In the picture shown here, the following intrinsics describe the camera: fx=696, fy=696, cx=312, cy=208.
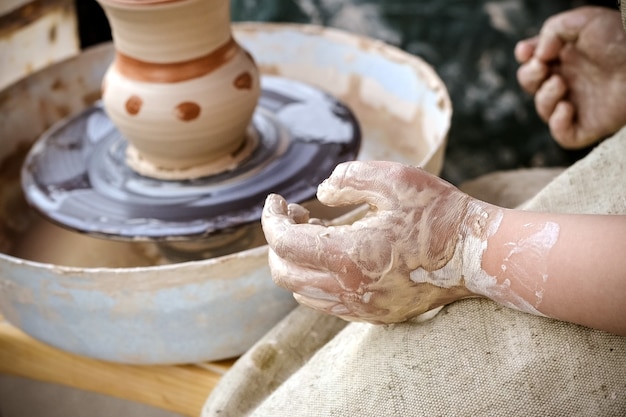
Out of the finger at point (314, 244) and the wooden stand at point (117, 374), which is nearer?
the finger at point (314, 244)

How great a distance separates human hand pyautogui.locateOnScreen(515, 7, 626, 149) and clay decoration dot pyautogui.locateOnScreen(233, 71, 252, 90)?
0.56 meters

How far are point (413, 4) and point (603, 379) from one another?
1923 millimetres

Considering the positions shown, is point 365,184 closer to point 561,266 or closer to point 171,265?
point 561,266

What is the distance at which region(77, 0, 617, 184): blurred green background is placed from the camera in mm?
2461

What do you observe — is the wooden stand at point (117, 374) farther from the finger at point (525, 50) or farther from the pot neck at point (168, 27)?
the finger at point (525, 50)

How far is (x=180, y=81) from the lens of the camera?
1385 mm

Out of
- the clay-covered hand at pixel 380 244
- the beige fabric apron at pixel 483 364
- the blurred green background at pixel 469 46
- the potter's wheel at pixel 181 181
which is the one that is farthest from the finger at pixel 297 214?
the blurred green background at pixel 469 46

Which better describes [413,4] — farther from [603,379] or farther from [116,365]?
[603,379]

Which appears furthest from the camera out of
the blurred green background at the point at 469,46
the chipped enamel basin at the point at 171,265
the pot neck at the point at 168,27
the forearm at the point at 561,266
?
the blurred green background at the point at 469,46

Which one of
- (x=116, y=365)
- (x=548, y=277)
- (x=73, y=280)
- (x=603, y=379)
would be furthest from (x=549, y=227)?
(x=116, y=365)

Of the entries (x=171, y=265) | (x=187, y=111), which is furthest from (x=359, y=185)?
(x=187, y=111)

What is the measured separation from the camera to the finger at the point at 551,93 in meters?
1.41

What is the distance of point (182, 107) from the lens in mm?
1383

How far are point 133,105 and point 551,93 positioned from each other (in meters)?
0.85
